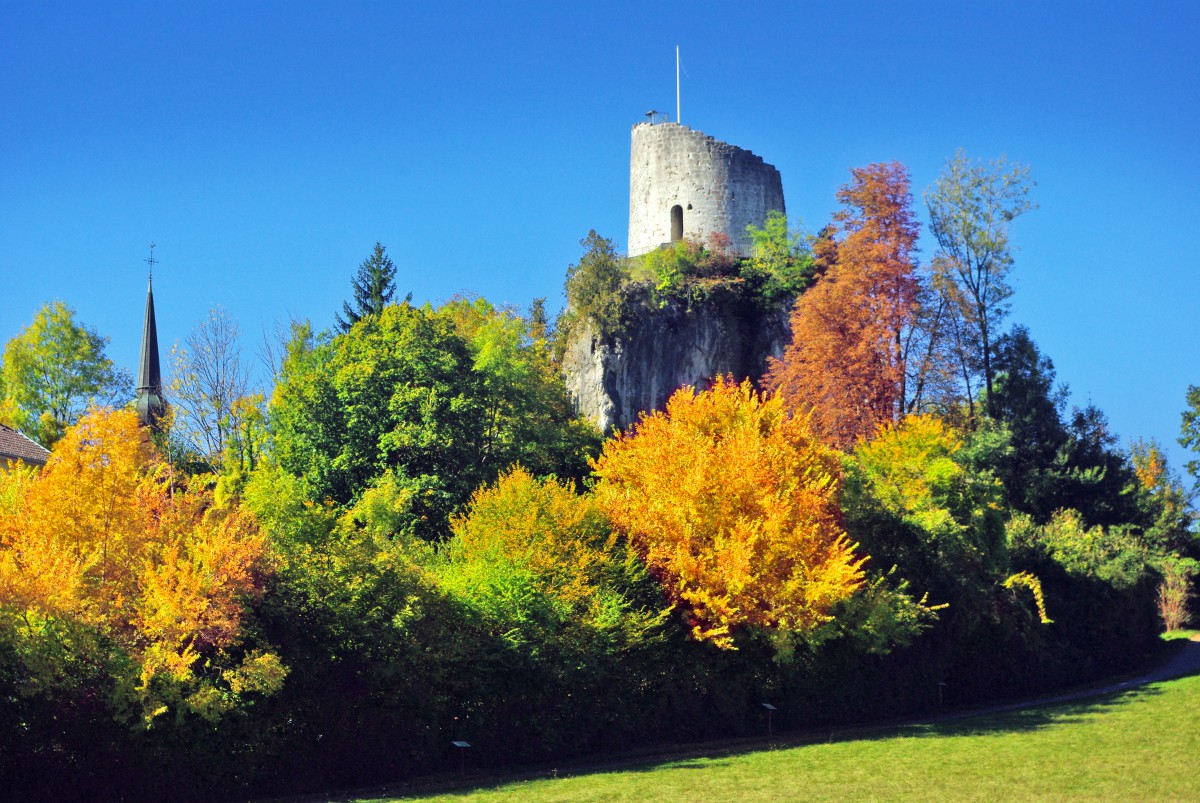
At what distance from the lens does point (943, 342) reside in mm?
41062

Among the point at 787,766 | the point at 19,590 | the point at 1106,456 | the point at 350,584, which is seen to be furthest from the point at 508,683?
the point at 1106,456

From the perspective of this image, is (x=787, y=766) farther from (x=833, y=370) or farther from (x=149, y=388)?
(x=149, y=388)

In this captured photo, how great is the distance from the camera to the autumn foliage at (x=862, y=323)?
39594 millimetres

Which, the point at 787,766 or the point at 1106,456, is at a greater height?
the point at 1106,456

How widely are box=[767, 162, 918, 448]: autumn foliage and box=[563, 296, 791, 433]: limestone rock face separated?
743 cm

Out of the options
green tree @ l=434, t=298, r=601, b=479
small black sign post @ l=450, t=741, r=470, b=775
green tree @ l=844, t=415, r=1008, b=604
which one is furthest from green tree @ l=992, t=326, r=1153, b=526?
small black sign post @ l=450, t=741, r=470, b=775

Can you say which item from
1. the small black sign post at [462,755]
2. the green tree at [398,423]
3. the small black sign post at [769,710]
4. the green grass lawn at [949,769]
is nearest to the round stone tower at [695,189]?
the green tree at [398,423]

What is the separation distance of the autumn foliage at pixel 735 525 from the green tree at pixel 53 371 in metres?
30.5

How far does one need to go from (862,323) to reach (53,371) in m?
31.7

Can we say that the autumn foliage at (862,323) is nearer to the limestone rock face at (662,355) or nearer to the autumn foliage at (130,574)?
the limestone rock face at (662,355)

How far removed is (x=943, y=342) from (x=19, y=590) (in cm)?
3046

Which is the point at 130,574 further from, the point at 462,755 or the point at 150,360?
the point at 150,360

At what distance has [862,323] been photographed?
40500mm

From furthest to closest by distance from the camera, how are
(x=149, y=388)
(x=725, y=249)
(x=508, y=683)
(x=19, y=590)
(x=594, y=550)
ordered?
(x=149, y=388) < (x=725, y=249) < (x=594, y=550) < (x=508, y=683) < (x=19, y=590)
